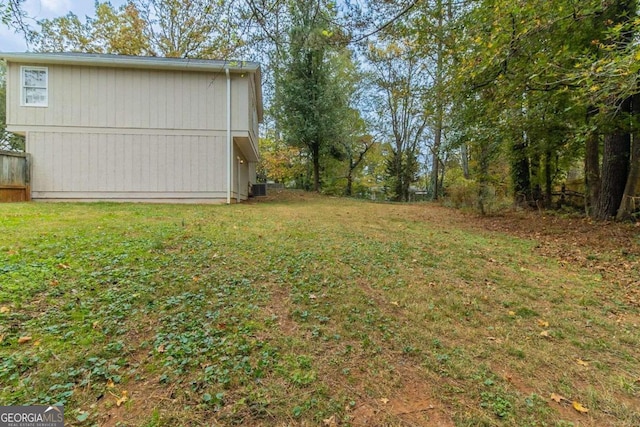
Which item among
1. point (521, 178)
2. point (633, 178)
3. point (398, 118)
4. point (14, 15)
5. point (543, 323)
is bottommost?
point (543, 323)

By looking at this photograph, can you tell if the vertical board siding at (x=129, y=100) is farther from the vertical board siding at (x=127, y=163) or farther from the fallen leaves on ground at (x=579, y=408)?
the fallen leaves on ground at (x=579, y=408)

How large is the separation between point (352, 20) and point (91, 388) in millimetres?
4404

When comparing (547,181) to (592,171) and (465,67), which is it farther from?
(465,67)

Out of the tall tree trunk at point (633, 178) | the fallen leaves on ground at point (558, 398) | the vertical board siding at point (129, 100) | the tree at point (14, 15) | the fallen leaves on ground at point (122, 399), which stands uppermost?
the vertical board siding at point (129, 100)

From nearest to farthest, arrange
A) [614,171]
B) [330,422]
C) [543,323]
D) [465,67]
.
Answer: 1. [330,422]
2. [543,323]
3. [465,67]
4. [614,171]

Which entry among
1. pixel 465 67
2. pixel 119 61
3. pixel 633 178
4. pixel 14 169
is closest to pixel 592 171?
pixel 633 178

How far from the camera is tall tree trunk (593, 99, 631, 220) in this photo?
727cm

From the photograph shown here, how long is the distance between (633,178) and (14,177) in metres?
15.7

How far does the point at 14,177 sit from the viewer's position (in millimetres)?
8875

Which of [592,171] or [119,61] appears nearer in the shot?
[592,171]

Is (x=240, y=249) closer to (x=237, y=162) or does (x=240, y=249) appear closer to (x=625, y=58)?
(x=625, y=58)

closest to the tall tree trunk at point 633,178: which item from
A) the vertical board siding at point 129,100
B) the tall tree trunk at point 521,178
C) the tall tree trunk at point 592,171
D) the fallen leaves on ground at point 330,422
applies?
the tall tree trunk at point 592,171

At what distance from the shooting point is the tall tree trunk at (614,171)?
727 centimetres

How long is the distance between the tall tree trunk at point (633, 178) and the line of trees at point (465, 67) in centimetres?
3
